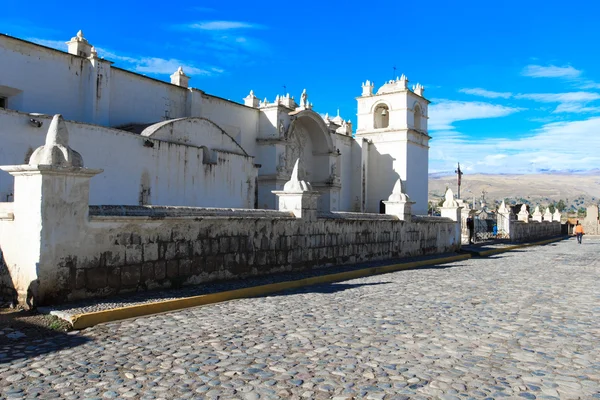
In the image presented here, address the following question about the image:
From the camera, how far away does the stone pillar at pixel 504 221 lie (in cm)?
2947

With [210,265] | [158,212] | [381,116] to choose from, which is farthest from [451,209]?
[381,116]

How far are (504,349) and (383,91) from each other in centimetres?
3229

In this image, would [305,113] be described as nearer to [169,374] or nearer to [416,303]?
[416,303]

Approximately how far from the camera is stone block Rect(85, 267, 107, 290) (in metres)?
7.11

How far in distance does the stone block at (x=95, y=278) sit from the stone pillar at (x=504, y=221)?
26.2 meters

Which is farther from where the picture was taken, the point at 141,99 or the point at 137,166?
the point at 141,99

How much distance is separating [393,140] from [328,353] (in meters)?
32.4

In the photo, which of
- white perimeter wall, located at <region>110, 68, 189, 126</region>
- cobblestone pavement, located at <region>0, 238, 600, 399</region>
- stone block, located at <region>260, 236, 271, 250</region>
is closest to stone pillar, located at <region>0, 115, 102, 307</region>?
cobblestone pavement, located at <region>0, 238, 600, 399</region>

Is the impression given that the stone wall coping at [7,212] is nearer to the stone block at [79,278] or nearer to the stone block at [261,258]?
the stone block at [79,278]

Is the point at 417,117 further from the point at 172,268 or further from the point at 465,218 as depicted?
the point at 172,268

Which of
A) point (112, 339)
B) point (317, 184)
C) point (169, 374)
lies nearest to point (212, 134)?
point (317, 184)

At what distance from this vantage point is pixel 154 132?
17.3 meters

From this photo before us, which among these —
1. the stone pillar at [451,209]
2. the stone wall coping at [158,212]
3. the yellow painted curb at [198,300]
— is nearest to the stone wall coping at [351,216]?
the yellow painted curb at [198,300]

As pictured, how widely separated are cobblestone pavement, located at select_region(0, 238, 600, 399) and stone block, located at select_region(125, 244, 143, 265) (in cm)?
126
